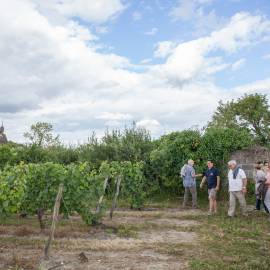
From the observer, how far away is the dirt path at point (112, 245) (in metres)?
7.49

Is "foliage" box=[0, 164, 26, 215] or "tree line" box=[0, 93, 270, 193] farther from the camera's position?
"tree line" box=[0, 93, 270, 193]

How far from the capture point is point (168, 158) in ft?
63.4

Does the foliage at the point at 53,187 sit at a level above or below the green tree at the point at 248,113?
below

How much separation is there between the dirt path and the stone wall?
618 cm

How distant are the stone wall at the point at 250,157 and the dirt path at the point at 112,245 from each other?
243 inches

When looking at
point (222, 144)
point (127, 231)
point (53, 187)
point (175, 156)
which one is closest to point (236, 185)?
point (127, 231)

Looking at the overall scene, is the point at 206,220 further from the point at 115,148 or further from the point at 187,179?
the point at 115,148

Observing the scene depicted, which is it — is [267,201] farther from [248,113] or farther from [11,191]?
[248,113]

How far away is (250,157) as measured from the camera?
18469 mm

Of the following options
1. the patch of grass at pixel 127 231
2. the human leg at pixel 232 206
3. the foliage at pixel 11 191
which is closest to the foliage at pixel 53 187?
the foliage at pixel 11 191

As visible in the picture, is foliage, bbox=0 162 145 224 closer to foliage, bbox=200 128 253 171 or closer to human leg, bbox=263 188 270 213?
human leg, bbox=263 188 270 213

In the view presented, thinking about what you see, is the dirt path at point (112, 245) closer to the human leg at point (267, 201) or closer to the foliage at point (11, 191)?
the foliage at point (11, 191)

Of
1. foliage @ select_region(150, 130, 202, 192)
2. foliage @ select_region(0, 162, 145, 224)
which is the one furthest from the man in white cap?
foliage @ select_region(150, 130, 202, 192)

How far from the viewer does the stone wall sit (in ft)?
59.9
